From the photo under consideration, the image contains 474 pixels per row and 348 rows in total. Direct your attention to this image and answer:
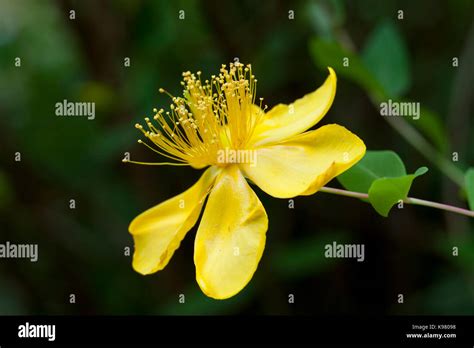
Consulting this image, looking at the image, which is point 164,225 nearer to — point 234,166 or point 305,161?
point 234,166

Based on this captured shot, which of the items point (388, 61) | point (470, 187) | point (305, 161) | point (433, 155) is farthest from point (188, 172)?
point (470, 187)

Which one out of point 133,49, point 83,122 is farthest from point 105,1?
point 83,122

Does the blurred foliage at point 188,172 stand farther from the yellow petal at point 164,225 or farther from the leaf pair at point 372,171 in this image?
the leaf pair at point 372,171

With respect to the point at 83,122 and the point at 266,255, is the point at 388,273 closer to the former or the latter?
the point at 266,255

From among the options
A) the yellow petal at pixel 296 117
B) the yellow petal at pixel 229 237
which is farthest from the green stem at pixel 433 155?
the yellow petal at pixel 229 237

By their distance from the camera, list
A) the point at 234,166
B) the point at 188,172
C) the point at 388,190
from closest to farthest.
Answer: the point at 388,190
the point at 234,166
the point at 188,172

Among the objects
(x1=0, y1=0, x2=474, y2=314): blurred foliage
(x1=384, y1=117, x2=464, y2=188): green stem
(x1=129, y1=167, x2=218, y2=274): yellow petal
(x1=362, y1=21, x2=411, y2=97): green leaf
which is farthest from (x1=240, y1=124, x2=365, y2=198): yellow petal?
(x1=0, y1=0, x2=474, y2=314): blurred foliage
